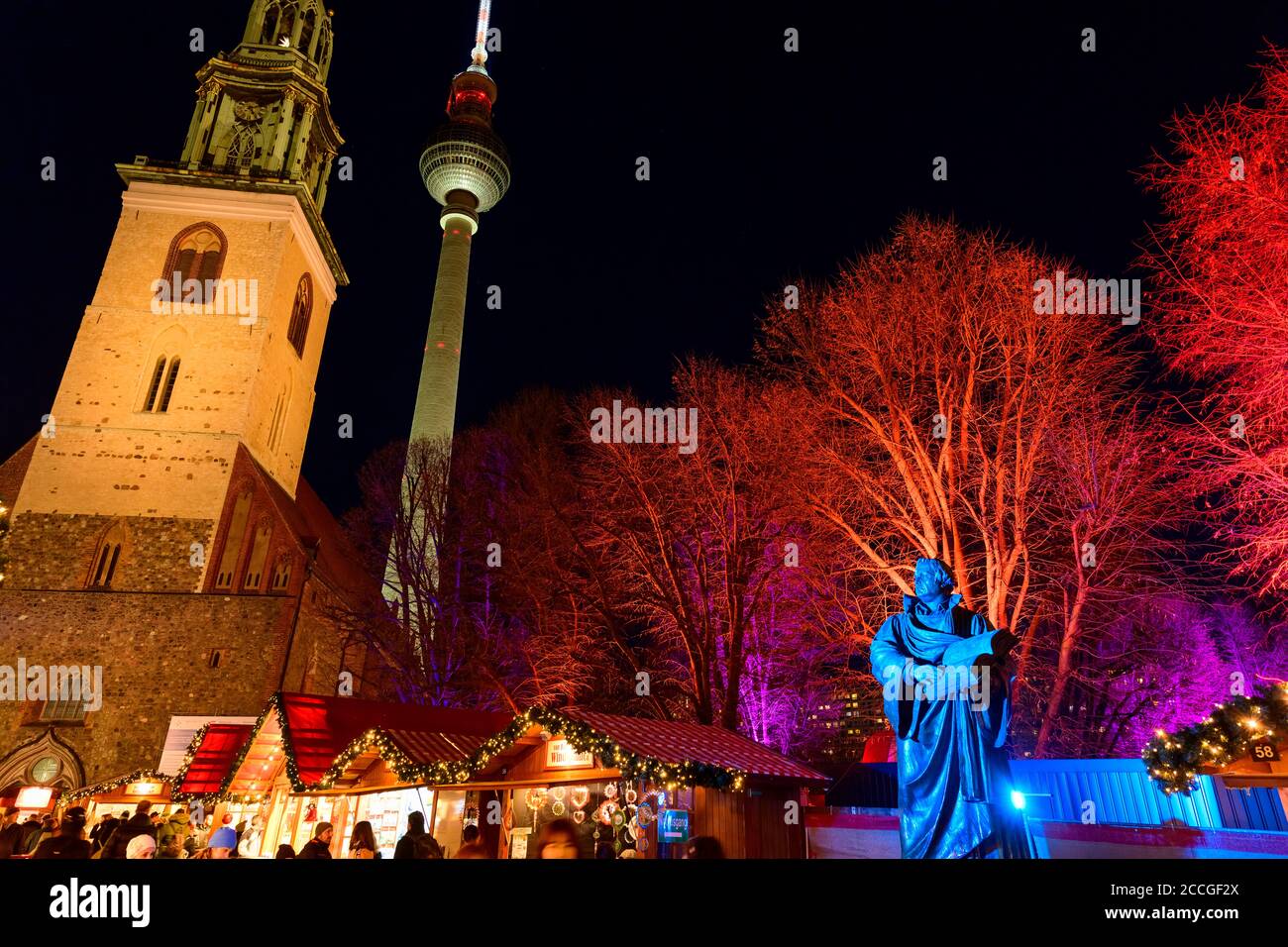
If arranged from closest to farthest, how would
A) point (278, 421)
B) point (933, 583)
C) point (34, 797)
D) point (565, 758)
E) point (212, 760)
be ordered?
point (933, 583) < point (565, 758) < point (212, 760) < point (34, 797) < point (278, 421)

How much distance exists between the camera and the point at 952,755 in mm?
4457

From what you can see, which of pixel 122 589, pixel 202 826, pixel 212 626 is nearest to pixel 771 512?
pixel 202 826

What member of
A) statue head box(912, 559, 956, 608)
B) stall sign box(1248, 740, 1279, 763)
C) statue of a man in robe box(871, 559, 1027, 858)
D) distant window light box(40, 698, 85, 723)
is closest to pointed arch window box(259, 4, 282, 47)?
distant window light box(40, 698, 85, 723)

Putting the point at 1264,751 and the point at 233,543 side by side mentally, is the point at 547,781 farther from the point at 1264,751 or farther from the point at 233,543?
the point at 233,543

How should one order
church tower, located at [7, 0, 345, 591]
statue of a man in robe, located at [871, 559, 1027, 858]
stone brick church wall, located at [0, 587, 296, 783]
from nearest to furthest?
statue of a man in robe, located at [871, 559, 1027, 858] < stone brick church wall, located at [0, 587, 296, 783] < church tower, located at [7, 0, 345, 591]

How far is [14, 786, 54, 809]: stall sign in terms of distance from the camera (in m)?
20.6

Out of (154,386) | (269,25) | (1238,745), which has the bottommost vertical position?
(1238,745)

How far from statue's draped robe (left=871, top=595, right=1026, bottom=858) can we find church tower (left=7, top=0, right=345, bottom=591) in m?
26.7

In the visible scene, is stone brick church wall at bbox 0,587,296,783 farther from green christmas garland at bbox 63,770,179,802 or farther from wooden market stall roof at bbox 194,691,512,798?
wooden market stall roof at bbox 194,691,512,798

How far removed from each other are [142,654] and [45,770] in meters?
4.01

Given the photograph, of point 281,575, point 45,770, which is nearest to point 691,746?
point 281,575

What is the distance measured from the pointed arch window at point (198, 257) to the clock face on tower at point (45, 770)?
1812 cm

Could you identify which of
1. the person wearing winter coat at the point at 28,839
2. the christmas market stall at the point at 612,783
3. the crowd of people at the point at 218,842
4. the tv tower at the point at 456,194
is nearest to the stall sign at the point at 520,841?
the christmas market stall at the point at 612,783

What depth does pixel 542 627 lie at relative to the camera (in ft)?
73.9
